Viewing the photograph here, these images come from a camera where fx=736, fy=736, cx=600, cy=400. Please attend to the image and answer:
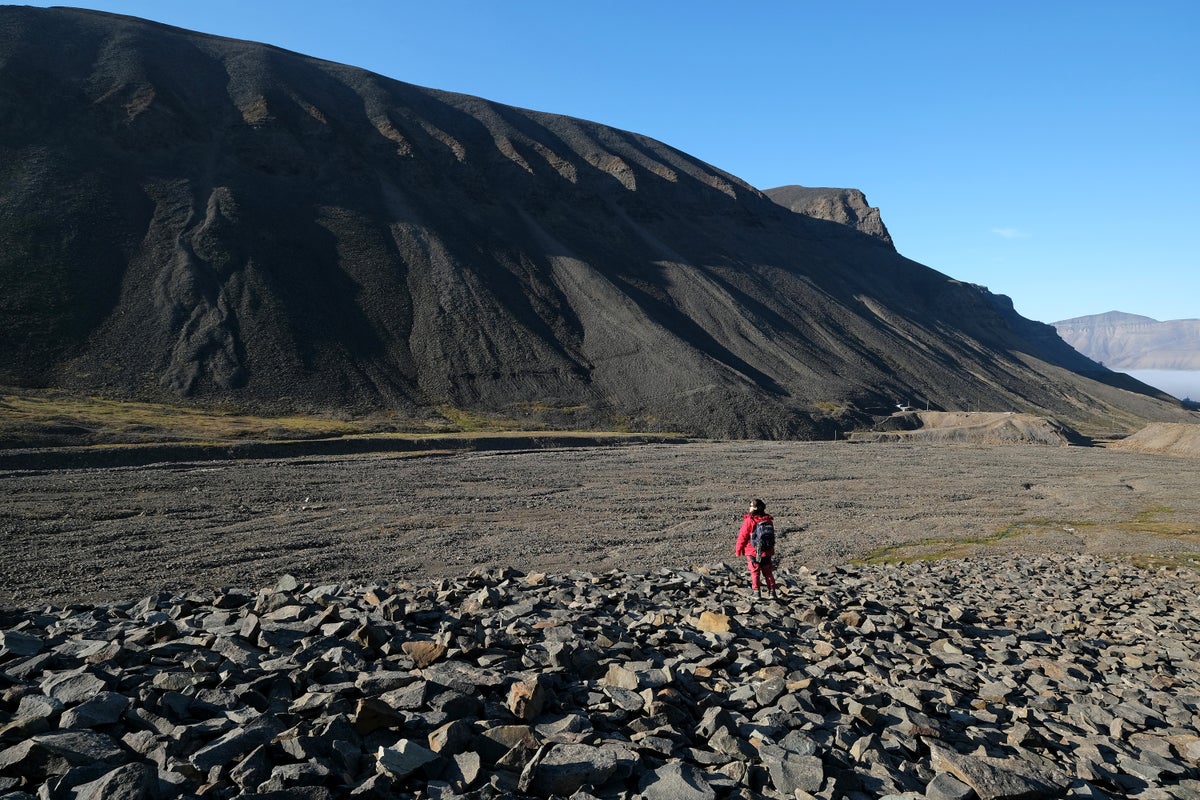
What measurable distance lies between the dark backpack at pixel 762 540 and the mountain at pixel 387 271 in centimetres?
5550

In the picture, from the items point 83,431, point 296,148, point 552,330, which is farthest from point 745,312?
point 83,431

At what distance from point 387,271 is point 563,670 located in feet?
275

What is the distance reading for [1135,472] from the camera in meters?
55.2

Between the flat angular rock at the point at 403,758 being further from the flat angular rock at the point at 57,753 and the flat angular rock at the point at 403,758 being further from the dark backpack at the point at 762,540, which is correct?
the dark backpack at the point at 762,540

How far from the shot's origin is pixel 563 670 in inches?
336

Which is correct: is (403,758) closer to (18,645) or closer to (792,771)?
(792,771)

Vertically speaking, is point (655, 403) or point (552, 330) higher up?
point (552, 330)

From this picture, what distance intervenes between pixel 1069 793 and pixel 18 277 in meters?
84.0

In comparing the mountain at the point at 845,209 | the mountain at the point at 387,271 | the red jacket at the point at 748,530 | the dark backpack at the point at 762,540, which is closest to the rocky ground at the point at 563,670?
the red jacket at the point at 748,530

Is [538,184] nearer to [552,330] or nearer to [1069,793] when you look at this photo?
[552,330]

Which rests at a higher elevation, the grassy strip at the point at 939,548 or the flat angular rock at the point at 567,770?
the flat angular rock at the point at 567,770

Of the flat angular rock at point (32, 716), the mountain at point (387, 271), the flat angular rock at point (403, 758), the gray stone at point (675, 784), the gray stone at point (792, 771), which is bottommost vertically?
the gray stone at point (792, 771)

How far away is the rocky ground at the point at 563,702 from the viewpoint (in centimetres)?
599

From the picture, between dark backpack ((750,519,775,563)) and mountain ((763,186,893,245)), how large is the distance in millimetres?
173291
